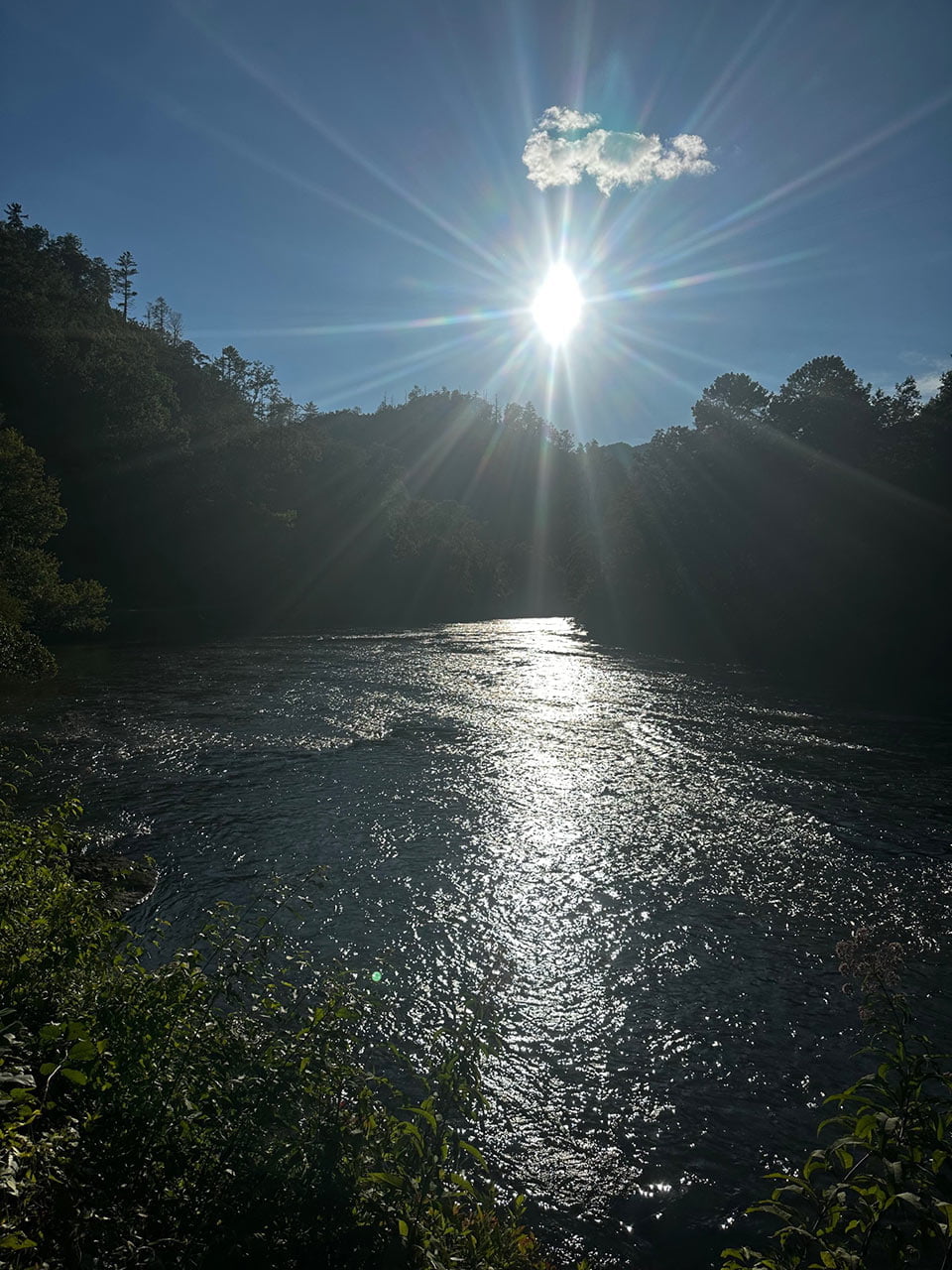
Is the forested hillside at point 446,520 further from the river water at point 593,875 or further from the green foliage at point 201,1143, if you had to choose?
the green foliage at point 201,1143

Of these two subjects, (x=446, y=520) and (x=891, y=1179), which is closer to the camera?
(x=891, y=1179)

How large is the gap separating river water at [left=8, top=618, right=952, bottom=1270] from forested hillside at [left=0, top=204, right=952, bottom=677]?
1557 centimetres

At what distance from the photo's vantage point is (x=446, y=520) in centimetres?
10262

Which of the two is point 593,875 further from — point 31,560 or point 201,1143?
point 31,560

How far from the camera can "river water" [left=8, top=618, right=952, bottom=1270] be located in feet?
26.0

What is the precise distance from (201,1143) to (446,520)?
327ft

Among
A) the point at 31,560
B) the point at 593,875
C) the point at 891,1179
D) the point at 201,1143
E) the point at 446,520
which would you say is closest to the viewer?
the point at 891,1179

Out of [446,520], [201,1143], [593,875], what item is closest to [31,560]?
[593,875]

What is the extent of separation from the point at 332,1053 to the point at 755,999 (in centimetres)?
721

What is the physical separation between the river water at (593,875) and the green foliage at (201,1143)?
2.29 metres

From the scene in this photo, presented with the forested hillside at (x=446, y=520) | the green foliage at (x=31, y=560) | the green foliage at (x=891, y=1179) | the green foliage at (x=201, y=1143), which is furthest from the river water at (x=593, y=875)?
the forested hillside at (x=446, y=520)

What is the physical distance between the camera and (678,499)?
68.4m

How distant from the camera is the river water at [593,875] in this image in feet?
26.0

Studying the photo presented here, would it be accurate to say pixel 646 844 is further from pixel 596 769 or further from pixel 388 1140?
pixel 388 1140
